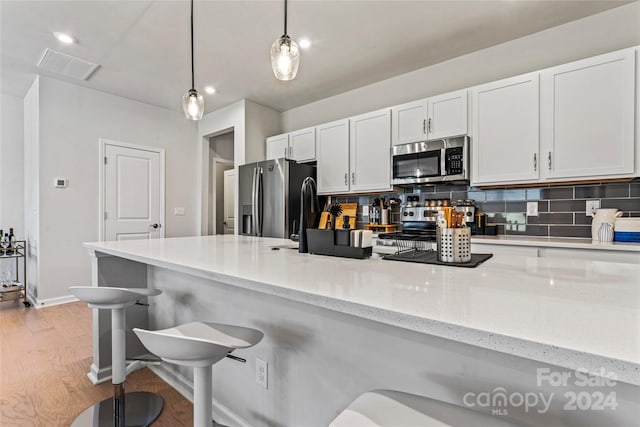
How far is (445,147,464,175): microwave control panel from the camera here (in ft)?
9.19

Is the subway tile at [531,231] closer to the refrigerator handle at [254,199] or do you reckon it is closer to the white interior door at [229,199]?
the refrigerator handle at [254,199]

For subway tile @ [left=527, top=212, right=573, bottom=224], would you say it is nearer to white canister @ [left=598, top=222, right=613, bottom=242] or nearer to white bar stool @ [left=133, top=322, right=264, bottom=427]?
white canister @ [left=598, top=222, right=613, bottom=242]

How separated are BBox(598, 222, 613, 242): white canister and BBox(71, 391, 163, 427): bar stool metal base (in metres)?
3.14

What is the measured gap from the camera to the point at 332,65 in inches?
131

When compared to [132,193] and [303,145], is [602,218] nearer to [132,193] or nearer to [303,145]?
[303,145]

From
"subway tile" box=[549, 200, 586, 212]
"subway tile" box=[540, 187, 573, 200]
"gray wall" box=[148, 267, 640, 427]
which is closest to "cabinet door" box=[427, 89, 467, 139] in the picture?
"subway tile" box=[540, 187, 573, 200]

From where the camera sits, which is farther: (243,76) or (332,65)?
(243,76)

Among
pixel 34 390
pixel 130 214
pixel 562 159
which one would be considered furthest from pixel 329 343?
pixel 130 214

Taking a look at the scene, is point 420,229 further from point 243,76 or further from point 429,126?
point 243,76

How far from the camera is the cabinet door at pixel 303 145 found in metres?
3.98

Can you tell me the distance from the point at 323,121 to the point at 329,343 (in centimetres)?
359

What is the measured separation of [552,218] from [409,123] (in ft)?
4.99

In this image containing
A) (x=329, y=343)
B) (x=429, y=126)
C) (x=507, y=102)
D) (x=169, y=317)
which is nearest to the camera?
(x=329, y=343)

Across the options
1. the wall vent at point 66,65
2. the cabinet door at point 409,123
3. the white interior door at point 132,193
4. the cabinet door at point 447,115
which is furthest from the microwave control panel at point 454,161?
the white interior door at point 132,193
